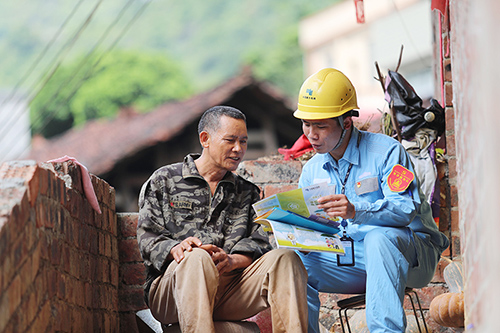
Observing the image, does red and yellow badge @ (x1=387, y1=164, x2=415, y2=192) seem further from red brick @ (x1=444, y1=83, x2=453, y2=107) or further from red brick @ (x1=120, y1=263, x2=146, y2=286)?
red brick @ (x1=120, y1=263, x2=146, y2=286)

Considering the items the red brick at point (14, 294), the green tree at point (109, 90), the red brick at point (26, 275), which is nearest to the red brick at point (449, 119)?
the red brick at point (26, 275)

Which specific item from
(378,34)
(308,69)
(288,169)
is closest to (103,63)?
(308,69)

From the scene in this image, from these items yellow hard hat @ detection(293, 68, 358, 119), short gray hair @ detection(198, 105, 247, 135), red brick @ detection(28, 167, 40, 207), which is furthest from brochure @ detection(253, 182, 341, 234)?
red brick @ detection(28, 167, 40, 207)

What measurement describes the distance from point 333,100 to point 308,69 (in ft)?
130

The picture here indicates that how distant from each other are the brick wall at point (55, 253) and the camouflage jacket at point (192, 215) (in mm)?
356

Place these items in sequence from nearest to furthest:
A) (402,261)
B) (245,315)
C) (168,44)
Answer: (402,261), (245,315), (168,44)

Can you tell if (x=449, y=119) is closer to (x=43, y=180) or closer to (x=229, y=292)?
(x=229, y=292)

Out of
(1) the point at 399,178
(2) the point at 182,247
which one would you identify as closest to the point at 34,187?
Answer: (2) the point at 182,247

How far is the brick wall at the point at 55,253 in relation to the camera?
246cm

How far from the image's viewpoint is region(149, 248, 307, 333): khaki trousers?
314 centimetres

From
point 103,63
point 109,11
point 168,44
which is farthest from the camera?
point 109,11

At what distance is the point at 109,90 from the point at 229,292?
34.9 m

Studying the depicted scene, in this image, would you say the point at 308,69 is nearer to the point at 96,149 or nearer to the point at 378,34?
the point at 378,34

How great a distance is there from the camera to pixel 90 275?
3814mm
